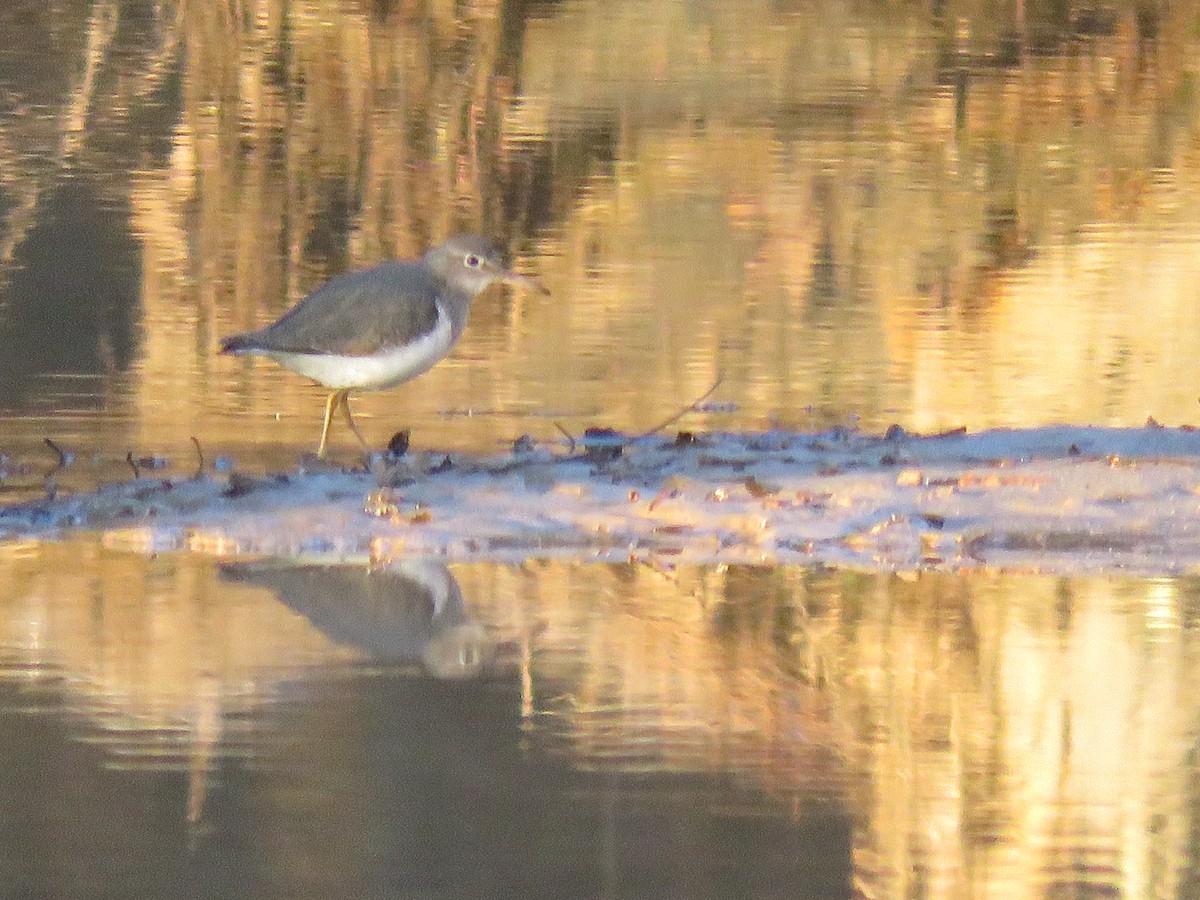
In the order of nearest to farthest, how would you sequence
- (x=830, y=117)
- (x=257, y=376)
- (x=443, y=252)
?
(x=443, y=252)
(x=257, y=376)
(x=830, y=117)

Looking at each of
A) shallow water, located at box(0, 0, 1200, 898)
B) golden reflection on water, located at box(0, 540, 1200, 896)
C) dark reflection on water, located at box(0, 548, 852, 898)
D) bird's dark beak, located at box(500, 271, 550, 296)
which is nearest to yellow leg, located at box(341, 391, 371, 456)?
shallow water, located at box(0, 0, 1200, 898)

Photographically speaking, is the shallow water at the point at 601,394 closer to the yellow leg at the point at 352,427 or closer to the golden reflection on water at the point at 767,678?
the golden reflection on water at the point at 767,678

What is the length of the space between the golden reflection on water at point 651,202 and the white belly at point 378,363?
53cm

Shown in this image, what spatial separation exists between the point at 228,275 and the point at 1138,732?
8.36 m

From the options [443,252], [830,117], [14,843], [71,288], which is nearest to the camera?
[14,843]

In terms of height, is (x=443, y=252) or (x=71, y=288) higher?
(x=443, y=252)

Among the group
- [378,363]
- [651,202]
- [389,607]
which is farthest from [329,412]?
[651,202]

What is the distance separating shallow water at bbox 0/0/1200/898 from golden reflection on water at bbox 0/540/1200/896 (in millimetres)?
20

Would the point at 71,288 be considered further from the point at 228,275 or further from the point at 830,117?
the point at 830,117

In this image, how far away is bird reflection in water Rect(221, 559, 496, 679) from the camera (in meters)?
6.94

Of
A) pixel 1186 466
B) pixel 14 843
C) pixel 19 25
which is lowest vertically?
pixel 19 25

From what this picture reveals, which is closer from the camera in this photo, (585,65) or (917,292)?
(917,292)

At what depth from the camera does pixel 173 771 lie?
19.1ft

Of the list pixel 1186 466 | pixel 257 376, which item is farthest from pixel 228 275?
pixel 1186 466
